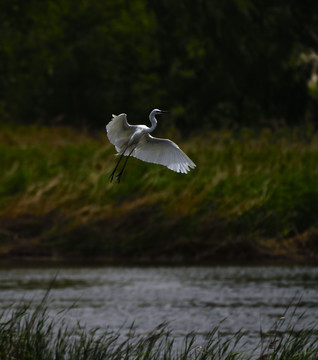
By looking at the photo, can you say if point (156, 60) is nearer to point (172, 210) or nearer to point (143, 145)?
point (172, 210)

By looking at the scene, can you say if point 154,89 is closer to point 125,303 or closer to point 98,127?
point 98,127

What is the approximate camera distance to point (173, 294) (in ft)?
55.6

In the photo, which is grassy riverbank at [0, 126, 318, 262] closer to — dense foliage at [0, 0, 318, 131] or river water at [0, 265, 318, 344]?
river water at [0, 265, 318, 344]

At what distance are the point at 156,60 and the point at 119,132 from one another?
24653 millimetres

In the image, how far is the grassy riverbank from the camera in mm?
19438

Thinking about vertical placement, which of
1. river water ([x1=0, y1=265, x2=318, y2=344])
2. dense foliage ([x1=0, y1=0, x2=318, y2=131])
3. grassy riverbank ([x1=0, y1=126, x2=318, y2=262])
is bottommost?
river water ([x1=0, y1=265, x2=318, y2=344])

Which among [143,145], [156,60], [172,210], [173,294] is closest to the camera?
[143,145]

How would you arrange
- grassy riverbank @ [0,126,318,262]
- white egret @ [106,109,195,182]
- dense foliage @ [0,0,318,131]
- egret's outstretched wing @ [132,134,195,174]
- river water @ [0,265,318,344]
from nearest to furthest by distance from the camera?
white egret @ [106,109,195,182], egret's outstretched wing @ [132,134,195,174], river water @ [0,265,318,344], grassy riverbank @ [0,126,318,262], dense foliage @ [0,0,318,131]

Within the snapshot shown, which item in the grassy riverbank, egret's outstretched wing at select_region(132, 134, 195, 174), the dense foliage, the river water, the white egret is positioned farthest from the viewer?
the dense foliage

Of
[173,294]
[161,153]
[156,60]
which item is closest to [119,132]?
[161,153]

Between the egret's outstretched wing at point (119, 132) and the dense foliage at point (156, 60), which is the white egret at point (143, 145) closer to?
the egret's outstretched wing at point (119, 132)

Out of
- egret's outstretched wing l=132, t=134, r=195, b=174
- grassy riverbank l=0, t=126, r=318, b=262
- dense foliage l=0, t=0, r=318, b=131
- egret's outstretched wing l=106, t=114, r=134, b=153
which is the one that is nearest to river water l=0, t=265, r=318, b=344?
grassy riverbank l=0, t=126, r=318, b=262

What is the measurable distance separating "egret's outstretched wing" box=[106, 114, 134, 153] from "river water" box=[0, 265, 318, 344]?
3483 millimetres

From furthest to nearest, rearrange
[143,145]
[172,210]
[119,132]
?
[172,210] < [143,145] < [119,132]
